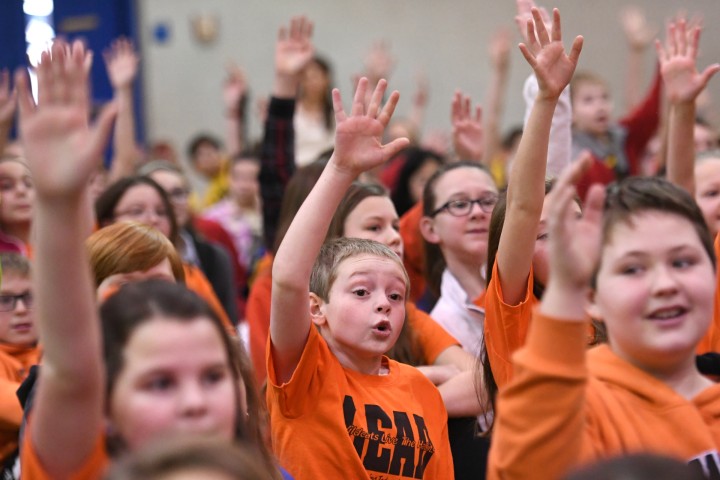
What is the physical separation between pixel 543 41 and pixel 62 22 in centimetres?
783

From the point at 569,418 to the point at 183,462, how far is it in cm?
59

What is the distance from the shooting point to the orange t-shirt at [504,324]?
2195 millimetres

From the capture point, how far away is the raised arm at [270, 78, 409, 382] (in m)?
2.00

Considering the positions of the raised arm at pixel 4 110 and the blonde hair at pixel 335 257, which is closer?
the blonde hair at pixel 335 257

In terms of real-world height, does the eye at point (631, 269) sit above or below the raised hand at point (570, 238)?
below

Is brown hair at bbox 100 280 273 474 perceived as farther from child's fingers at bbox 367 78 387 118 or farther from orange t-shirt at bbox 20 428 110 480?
child's fingers at bbox 367 78 387 118

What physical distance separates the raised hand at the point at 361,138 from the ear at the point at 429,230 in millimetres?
1105

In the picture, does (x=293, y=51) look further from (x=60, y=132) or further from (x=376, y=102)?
(x=60, y=132)

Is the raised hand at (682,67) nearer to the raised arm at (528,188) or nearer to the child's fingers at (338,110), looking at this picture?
the raised arm at (528,188)

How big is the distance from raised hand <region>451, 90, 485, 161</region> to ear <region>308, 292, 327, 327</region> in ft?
4.77

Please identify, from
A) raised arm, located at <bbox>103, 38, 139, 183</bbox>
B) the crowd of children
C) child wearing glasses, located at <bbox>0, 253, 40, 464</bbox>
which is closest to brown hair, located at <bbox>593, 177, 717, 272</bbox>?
the crowd of children

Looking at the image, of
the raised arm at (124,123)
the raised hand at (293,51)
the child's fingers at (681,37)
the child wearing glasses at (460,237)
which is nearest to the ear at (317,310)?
the child wearing glasses at (460,237)

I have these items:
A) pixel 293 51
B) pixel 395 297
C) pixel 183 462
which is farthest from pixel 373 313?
pixel 293 51

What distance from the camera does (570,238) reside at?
4.80ft
